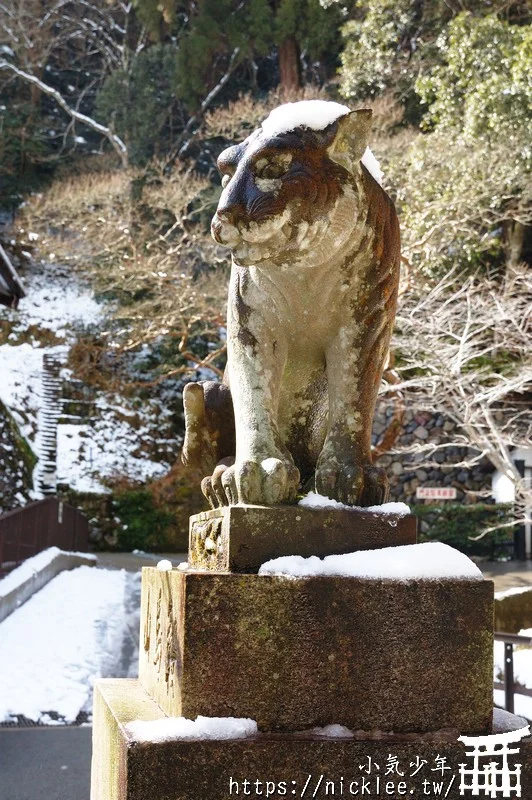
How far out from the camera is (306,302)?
2.60m

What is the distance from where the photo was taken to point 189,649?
2113mm

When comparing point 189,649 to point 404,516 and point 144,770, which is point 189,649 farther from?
point 404,516

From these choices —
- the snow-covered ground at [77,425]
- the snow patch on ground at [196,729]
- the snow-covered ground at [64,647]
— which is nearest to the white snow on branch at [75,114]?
the snow-covered ground at [77,425]

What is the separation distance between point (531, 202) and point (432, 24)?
16.7 feet

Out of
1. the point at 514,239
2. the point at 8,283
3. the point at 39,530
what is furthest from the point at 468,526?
the point at 8,283

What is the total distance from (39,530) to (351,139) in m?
11.2

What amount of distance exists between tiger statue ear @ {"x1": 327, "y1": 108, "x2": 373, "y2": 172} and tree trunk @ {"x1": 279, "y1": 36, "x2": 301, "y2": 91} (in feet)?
68.3

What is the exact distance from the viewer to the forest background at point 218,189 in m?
14.4

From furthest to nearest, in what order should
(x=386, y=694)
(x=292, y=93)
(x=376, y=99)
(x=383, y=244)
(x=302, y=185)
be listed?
(x=292, y=93)
(x=376, y=99)
(x=383, y=244)
(x=302, y=185)
(x=386, y=694)

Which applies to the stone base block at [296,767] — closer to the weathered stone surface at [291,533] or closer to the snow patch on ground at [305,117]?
the weathered stone surface at [291,533]

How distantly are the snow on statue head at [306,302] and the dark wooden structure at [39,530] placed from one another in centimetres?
791

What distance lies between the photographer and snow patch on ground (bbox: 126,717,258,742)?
2041 mm

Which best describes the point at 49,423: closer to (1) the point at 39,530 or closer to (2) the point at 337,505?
(1) the point at 39,530

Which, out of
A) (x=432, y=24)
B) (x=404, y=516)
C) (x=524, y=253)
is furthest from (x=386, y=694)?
(x=432, y=24)
